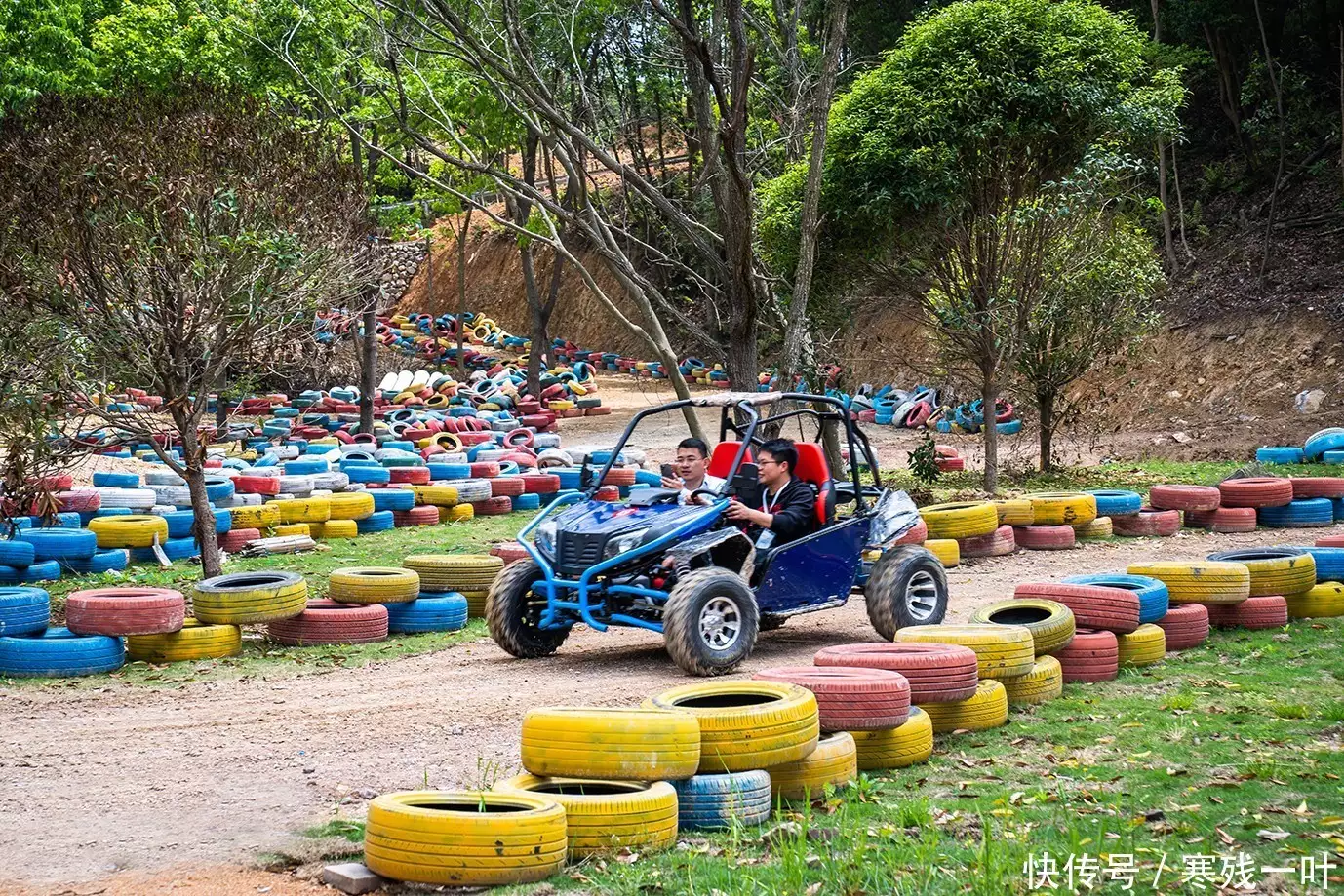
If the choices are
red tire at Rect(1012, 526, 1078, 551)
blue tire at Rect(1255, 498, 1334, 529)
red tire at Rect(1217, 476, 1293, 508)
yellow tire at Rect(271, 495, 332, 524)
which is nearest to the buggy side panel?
red tire at Rect(1012, 526, 1078, 551)

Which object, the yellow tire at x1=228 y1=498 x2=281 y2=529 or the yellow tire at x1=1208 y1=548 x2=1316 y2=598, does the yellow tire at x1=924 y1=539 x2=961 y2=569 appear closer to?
the yellow tire at x1=1208 y1=548 x2=1316 y2=598

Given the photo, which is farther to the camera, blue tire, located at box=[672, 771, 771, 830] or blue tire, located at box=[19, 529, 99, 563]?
blue tire, located at box=[19, 529, 99, 563]

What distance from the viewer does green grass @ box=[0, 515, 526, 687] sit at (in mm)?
9363

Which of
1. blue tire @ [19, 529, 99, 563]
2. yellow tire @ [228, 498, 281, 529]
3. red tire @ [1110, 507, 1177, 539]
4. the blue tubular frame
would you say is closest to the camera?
the blue tubular frame

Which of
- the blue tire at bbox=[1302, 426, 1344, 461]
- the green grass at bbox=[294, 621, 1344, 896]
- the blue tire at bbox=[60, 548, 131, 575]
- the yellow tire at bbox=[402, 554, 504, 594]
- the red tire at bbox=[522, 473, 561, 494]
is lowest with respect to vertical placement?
the green grass at bbox=[294, 621, 1344, 896]

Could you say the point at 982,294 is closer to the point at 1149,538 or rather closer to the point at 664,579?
the point at 1149,538

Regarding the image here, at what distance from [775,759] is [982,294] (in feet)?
44.6

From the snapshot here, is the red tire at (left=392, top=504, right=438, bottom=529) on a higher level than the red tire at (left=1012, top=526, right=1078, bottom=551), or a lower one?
higher

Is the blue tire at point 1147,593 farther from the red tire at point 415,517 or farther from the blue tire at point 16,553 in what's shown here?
the red tire at point 415,517

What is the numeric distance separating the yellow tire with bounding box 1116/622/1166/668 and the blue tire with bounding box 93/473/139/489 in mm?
12479

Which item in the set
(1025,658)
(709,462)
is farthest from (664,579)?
(1025,658)

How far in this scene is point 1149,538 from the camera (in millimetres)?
15445

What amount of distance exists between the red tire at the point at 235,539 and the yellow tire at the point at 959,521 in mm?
7198

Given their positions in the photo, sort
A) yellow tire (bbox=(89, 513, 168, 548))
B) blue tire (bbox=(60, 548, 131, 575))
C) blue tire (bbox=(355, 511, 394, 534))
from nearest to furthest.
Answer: blue tire (bbox=(60, 548, 131, 575)), yellow tire (bbox=(89, 513, 168, 548)), blue tire (bbox=(355, 511, 394, 534))
